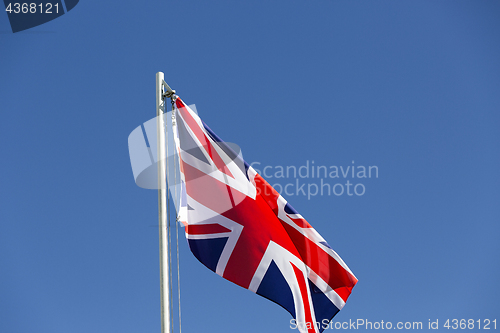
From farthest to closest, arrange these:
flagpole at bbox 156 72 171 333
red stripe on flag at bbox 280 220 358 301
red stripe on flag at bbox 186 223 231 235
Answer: red stripe on flag at bbox 280 220 358 301 < red stripe on flag at bbox 186 223 231 235 < flagpole at bbox 156 72 171 333

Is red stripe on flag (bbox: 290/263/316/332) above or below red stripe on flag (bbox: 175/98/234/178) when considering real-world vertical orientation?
below

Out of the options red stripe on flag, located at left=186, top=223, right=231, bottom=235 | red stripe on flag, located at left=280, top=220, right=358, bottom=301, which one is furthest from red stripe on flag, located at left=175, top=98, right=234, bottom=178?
red stripe on flag, located at left=280, top=220, right=358, bottom=301

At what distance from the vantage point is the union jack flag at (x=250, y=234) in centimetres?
800

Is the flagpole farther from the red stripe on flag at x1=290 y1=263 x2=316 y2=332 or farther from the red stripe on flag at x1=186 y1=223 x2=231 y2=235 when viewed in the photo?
the red stripe on flag at x1=290 y1=263 x2=316 y2=332

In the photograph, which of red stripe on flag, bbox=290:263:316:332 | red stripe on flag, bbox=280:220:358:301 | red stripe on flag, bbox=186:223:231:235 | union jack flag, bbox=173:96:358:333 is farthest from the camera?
red stripe on flag, bbox=280:220:358:301

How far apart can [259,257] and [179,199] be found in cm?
179

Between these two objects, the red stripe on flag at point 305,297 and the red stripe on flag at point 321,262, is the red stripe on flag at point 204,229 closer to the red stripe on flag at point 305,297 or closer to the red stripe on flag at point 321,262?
the red stripe on flag at point 321,262

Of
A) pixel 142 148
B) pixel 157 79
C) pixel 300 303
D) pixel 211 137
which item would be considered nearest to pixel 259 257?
pixel 300 303

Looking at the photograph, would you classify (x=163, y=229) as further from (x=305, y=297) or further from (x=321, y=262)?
(x=321, y=262)

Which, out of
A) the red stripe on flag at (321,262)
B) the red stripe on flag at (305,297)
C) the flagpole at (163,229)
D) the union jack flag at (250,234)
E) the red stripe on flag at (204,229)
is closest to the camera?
the flagpole at (163,229)

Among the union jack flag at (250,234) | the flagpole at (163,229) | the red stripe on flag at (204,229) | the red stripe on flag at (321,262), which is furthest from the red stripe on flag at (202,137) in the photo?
the red stripe on flag at (321,262)

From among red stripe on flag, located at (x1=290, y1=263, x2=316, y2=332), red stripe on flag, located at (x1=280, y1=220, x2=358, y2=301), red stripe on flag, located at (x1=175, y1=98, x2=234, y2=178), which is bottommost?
red stripe on flag, located at (x1=290, y1=263, x2=316, y2=332)

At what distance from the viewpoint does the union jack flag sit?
800 cm

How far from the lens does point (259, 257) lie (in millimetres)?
8188
